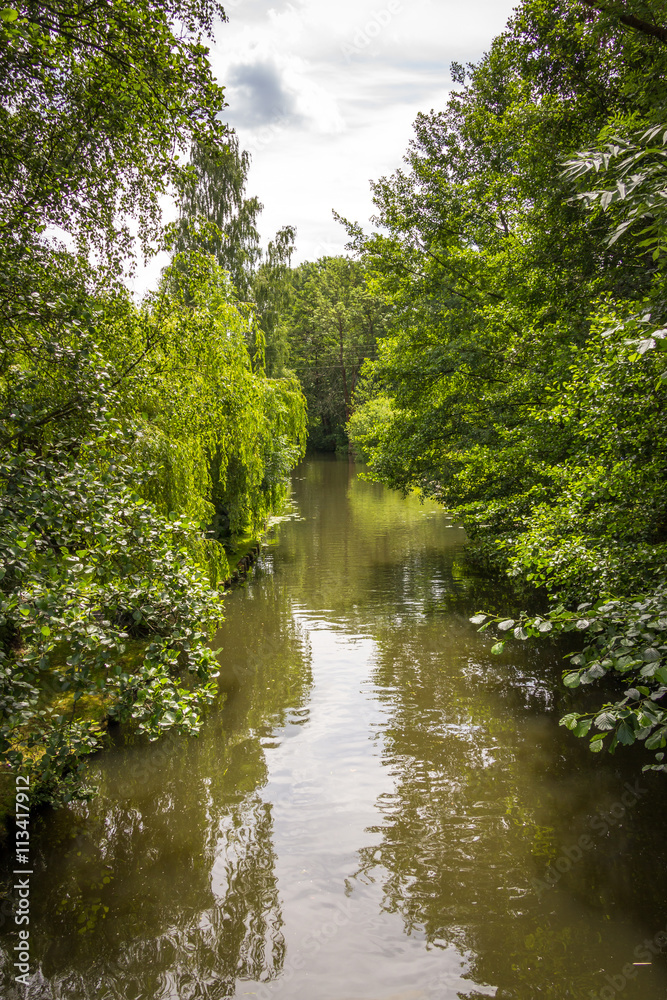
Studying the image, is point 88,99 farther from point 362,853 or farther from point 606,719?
point 362,853

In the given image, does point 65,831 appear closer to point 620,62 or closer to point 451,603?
point 451,603

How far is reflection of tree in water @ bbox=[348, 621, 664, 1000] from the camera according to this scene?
461 cm

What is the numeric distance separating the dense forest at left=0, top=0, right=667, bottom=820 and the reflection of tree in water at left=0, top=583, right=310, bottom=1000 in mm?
813

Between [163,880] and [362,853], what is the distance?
1.81m

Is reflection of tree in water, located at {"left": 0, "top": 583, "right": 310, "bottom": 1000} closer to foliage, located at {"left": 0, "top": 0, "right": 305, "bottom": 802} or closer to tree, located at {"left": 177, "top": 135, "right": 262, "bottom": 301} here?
foliage, located at {"left": 0, "top": 0, "right": 305, "bottom": 802}

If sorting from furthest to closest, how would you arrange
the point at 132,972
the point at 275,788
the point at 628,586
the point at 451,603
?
1. the point at 451,603
2. the point at 275,788
3. the point at 628,586
4. the point at 132,972

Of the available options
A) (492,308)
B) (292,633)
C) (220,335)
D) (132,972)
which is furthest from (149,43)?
(292,633)

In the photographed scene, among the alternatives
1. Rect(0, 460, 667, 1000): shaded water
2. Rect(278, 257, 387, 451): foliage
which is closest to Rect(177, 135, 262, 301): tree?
Rect(0, 460, 667, 1000): shaded water

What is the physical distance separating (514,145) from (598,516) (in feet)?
23.5

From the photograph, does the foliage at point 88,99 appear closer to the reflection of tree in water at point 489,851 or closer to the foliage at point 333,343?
the reflection of tree in water at point 489,851

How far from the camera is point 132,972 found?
177 inches

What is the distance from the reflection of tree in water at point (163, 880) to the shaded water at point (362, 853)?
0.06 feet

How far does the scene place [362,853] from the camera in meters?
5.81

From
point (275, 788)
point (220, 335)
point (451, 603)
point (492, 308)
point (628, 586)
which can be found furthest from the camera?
point (451, 603)
